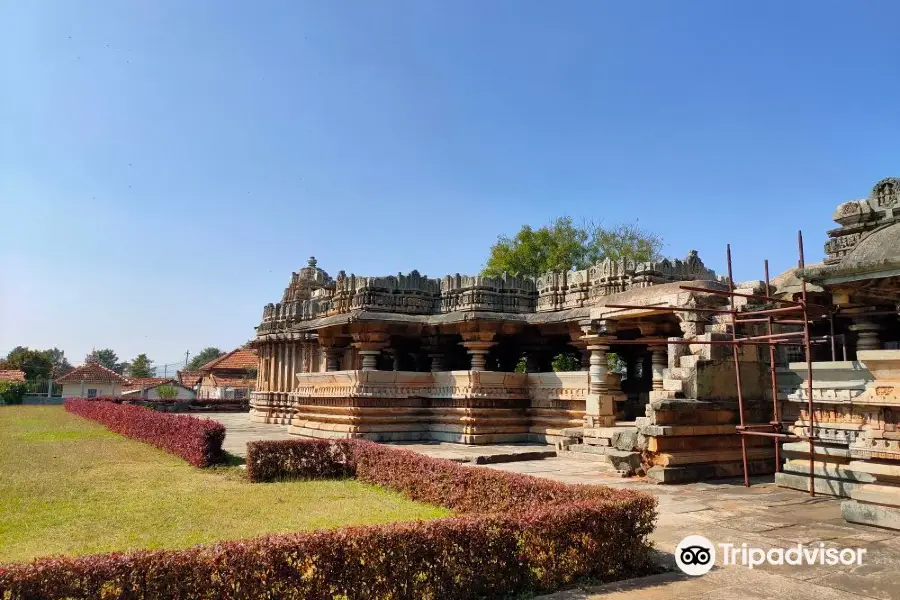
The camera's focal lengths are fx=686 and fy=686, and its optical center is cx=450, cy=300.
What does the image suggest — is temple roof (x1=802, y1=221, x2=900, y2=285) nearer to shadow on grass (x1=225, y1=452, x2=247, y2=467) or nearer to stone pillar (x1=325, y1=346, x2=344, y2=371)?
shadow on grass (x1=225, y1=452, x2=247, y2=467)

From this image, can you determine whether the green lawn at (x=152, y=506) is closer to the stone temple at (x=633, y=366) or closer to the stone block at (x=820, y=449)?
the stone temple at (x=633, y=366)

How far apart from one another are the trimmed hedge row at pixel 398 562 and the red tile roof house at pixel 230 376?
47856 millimetres

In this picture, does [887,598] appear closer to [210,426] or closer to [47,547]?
[47,547]

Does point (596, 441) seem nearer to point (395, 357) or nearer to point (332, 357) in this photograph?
point (395, 357)

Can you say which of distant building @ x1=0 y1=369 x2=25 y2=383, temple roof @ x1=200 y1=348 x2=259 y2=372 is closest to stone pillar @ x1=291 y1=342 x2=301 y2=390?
temple roof @ x1=200 y1=348 x2=259 y2=372

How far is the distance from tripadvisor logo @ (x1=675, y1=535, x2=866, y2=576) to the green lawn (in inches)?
116

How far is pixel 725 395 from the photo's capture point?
10406 mm

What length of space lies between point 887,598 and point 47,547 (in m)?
6.44

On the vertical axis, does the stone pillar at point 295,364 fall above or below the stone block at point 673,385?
above

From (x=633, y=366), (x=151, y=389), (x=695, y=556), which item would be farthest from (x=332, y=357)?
(x=151, y=389)

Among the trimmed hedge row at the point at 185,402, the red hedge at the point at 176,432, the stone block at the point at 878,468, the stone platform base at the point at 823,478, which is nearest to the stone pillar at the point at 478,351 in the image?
the red hedge at the point at 176,432

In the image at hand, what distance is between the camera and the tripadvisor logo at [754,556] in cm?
503

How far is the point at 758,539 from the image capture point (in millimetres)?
5730

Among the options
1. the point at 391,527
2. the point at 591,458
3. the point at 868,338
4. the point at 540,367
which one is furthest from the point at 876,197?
the point at 391,527
